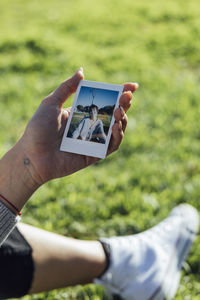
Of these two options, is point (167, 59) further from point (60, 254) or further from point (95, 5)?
point (60, 254)

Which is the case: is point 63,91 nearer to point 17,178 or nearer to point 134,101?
point 17,178

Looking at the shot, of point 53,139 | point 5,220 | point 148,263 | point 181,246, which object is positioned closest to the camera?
point 5,220

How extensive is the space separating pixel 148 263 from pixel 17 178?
3.06ft

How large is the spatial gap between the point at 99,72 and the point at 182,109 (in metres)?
1.36

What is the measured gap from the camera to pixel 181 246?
2236mm

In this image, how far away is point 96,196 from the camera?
9.22ft

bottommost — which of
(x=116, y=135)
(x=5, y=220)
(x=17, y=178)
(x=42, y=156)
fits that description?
(x=5, y=220)

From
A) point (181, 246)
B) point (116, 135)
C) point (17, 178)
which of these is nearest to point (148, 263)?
point (181, 246)

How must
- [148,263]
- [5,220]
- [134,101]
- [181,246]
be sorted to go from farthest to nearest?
[134,101] < [181,246] < [148,263] < [5,220]

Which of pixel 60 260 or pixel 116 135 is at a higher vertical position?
pixel 116 135

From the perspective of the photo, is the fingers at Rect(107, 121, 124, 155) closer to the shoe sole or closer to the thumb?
the thumb

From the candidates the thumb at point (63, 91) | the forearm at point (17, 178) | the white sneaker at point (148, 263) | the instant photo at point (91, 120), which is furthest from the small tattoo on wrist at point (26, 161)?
the white sneaker at point (148, 263)

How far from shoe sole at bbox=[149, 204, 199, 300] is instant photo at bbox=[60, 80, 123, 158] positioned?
851 mm

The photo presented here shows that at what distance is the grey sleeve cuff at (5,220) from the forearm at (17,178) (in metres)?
0.06
